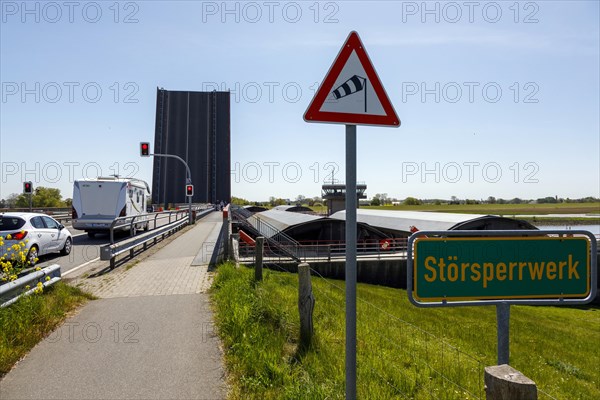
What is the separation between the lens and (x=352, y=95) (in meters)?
2.54

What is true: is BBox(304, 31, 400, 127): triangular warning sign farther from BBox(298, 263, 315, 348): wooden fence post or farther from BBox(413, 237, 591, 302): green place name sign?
BBox(298, 263, 315, 348): wooden fence post

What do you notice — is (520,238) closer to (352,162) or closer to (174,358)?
(352,162)

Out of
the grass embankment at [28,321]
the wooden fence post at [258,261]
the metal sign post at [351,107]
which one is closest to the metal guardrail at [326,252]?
the wooden fence post at [258,261]

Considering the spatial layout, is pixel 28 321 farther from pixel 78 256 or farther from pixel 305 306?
pixel 78 256

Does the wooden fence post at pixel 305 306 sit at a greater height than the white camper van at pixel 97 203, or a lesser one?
lesser

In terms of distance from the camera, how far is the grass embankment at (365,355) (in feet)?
12.0

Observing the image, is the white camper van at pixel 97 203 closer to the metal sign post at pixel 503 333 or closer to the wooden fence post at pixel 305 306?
the wooden fence post at pixel 305 306

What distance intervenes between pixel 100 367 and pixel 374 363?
3.17 metres

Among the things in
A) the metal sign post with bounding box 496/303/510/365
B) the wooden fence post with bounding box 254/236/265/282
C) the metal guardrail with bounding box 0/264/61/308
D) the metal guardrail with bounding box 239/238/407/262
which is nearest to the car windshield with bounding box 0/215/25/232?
the metal guardrail with bounding box 0/264/61/308

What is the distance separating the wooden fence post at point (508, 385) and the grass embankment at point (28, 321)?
4760mm

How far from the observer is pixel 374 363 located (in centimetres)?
431

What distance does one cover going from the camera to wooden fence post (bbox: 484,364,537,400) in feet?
5.80

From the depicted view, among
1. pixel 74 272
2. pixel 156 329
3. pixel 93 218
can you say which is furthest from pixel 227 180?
pixel 156 329

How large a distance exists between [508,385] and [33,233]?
12593 millimetres
